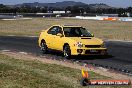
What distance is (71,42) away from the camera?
61.4 feet

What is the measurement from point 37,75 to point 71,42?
5874 millimetres

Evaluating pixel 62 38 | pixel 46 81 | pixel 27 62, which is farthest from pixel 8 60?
pixel 46 81

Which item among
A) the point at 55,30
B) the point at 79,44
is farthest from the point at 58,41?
the point at 79,44

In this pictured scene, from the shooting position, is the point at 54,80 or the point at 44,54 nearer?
the point at 54,80

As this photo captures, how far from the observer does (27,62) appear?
16641 millimetres

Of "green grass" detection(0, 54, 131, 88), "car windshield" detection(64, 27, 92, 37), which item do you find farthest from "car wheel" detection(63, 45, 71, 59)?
"green grass" detection(0, 54, 131, 88)

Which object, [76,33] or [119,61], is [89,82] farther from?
[76,33]

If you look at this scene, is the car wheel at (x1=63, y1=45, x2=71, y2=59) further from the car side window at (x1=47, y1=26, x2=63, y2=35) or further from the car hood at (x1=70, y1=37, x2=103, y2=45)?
the car side window at (x1=47, y1=26, x2=63, y2=35)

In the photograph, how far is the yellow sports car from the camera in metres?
18.6

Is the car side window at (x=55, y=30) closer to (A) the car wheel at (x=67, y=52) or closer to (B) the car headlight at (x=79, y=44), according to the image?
(A) the car wheel at (x=67, y=52)

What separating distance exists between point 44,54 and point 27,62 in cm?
416

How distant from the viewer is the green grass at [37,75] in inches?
444

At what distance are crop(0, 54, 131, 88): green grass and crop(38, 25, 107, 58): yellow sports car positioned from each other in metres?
2.56

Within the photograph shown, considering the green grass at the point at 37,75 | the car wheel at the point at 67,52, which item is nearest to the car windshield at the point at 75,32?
the car wheel at the point at 67,52
